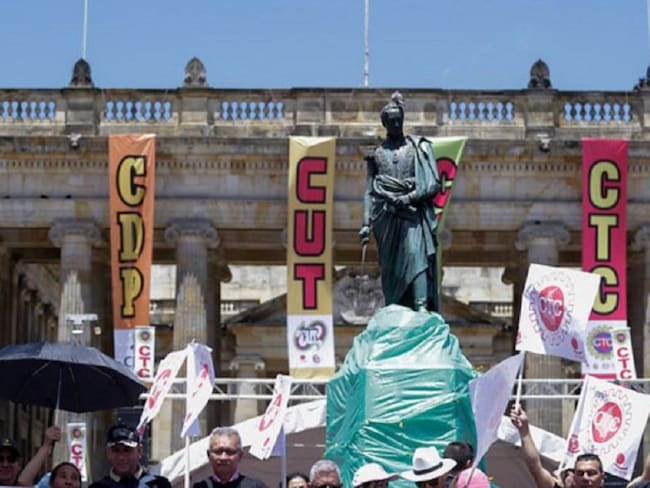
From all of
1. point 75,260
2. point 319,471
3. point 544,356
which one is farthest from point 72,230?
point 319,471

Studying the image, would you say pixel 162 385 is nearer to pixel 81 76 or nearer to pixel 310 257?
pixel 310 257

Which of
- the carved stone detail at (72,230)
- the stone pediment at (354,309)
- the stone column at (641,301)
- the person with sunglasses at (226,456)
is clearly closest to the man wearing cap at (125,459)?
the person with sunglasses at (226,456)

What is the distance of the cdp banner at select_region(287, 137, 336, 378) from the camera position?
143 feet

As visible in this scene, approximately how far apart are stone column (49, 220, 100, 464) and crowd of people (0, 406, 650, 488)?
31.5m

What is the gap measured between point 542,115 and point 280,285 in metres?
22.1

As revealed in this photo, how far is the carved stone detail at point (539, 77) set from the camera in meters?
48.1

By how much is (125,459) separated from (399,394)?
5732 mm

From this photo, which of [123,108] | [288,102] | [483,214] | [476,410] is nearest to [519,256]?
[483,214]

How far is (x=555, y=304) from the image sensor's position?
20.2 meters

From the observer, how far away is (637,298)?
158ft

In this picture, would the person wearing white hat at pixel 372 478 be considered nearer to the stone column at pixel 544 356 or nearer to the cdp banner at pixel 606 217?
the cdp banner at pixel 606 217

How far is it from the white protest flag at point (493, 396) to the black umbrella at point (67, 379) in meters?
3.79

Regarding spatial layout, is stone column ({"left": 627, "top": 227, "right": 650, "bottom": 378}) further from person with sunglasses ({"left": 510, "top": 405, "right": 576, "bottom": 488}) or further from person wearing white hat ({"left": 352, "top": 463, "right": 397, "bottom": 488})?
person wearing white hat ({"left": 352, "top": 463, "right": 397, "bottom": 488})

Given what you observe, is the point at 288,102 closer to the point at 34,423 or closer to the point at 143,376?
the point at 143,376
